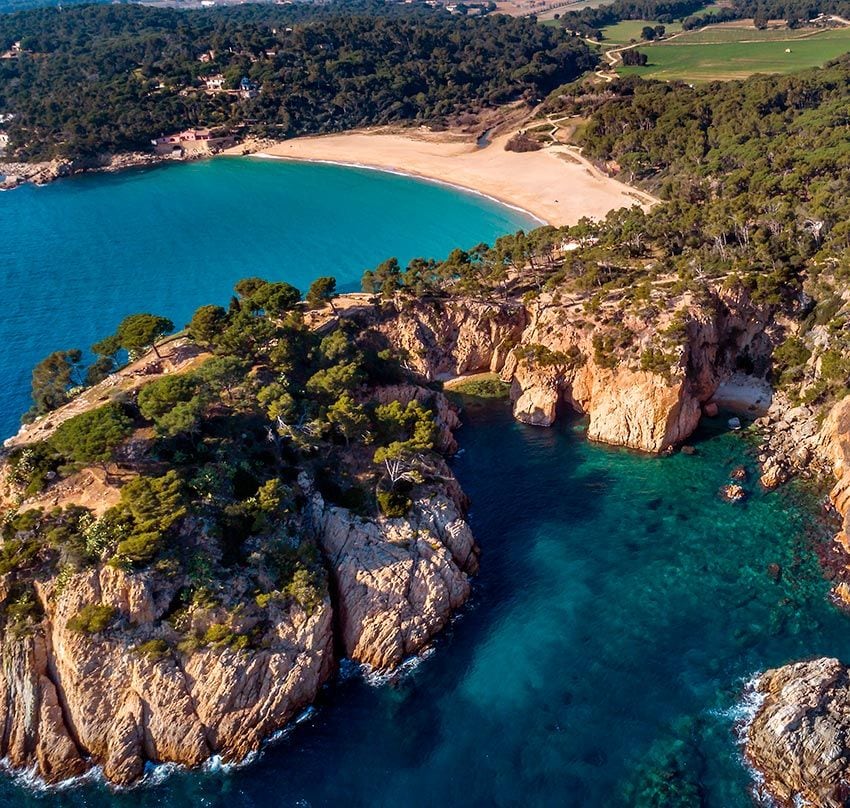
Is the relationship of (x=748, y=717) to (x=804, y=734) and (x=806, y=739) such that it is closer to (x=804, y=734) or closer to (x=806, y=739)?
(x=804, y=734)

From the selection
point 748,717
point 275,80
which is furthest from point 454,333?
point 275,80

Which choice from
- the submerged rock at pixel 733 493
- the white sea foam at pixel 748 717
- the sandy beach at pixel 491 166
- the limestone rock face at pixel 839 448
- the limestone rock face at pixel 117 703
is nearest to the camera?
the white sea foam at pixel 748 717

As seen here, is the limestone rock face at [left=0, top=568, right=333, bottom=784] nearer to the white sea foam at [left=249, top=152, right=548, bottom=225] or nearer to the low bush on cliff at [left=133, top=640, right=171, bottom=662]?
the low bush on cliff at [left=133, top=640, right=171, bottom=662]

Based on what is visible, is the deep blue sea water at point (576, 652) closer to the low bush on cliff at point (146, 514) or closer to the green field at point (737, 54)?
the low bush on cliff at point (146, 514)

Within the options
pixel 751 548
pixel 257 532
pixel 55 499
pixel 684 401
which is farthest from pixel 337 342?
pixel 751 548

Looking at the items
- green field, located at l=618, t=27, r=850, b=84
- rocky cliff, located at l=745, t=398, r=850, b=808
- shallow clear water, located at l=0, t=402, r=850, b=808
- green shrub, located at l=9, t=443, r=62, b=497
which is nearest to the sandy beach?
shallow clear water, located at l=0, t=402, r=850, b=808

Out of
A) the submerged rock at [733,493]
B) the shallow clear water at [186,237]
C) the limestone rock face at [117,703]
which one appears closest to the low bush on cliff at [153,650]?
the limestone rock face at [117,703]
